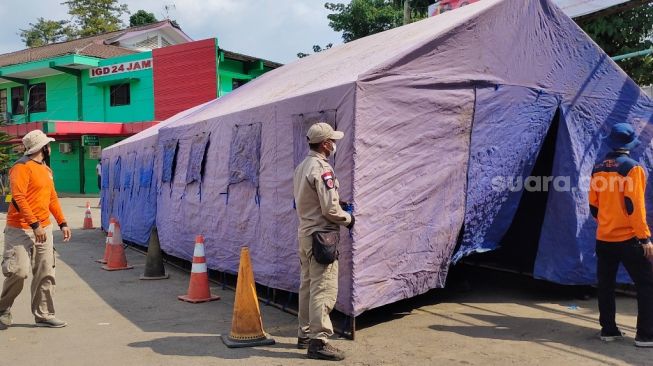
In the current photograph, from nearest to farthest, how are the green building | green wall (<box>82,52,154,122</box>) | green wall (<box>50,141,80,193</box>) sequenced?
the green building < green wall (<box>82,52,154,122</box>) < green wall (<box>50,141,80,193</box>)

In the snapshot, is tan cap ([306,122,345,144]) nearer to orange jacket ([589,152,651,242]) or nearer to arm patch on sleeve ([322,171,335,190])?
arm patch on sleeve ([322,171,335,190])

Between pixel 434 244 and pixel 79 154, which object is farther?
pixel 79 154

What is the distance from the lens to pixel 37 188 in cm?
578

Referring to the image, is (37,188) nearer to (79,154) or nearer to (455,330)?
(455,330)

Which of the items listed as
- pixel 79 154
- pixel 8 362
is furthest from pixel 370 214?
pixel 79 154

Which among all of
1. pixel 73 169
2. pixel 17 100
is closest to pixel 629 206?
pixel 73 169

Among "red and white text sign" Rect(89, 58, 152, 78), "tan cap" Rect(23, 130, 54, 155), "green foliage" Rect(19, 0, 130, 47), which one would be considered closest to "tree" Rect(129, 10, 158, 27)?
"green foliage" Rect(19, 0, 130, 47)

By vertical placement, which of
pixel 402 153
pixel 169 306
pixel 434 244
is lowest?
pixel 169 306

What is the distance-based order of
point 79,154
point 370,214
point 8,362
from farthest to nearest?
point 79,154 < point 370,214 < point 8,362

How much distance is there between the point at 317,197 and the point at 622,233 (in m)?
2.69

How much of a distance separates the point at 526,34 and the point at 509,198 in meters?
1.83

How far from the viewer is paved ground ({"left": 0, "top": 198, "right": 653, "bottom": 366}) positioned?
4.75 meters

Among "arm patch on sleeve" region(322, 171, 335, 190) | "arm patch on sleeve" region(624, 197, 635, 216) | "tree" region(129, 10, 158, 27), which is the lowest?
"arm patch on sleeve" region(624, 197, 635, 216)

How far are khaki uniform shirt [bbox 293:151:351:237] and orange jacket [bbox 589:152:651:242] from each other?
2345 mm
